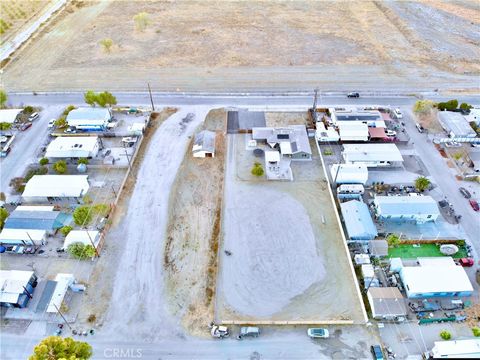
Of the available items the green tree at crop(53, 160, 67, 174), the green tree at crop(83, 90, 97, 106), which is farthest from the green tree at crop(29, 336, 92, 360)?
the green tree at crop(83, 90, 97, 106)

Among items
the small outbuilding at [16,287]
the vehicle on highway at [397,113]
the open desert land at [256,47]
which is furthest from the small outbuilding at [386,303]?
the open desert land at [256,47]

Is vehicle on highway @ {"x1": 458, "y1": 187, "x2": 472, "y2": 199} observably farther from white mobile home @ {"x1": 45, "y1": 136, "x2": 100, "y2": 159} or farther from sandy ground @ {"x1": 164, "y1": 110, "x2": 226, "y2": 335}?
white mobile home @ {"x1": 45, "y1": 136, "x2": 100, "y2": 159}

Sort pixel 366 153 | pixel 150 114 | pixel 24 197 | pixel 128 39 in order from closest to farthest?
pixel 24 197 < pixel 366 153 < pixel 150 114 < pixel 128 39

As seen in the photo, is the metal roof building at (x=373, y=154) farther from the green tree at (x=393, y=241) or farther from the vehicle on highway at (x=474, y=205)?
the green tree at (x=393, y=241)

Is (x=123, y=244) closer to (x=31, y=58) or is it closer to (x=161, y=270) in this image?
(x=161, y=270)

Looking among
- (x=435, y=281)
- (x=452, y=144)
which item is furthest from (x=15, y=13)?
(x=435, y=281)

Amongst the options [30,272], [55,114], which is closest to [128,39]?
[55,114]
